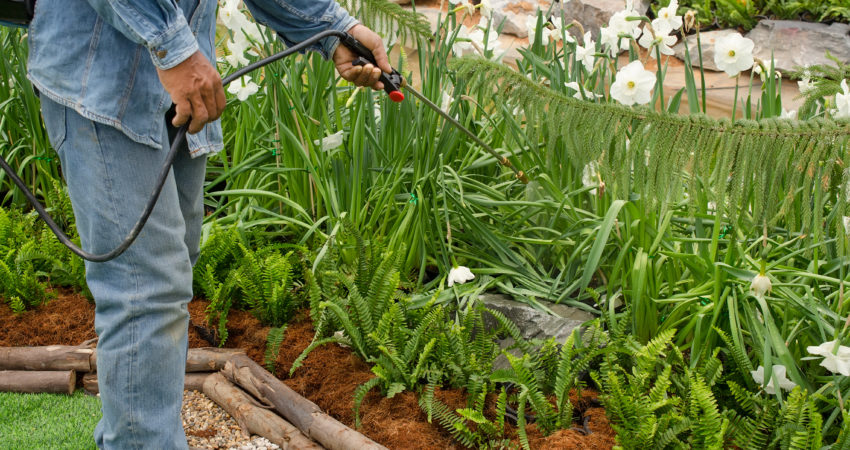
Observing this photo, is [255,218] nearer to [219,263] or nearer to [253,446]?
[219,263]

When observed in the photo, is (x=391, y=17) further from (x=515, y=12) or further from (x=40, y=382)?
(x=515, y=12)

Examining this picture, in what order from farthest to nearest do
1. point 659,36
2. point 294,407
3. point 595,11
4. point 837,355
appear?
point 595,11
point 659,36
point 294,407
point 837,355

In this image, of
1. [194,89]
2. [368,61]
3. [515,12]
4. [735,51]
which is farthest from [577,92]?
[515,12]

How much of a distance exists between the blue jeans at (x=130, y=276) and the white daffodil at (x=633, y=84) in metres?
1.35

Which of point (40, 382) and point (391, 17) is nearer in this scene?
point (40, 382)

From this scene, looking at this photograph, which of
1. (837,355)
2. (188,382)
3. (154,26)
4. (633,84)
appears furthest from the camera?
(188,382)

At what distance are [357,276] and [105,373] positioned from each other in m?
1.03

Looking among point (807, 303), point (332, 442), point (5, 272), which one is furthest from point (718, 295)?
point (5, 272)

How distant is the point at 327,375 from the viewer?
7.42ft

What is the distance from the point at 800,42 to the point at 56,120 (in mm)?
7003

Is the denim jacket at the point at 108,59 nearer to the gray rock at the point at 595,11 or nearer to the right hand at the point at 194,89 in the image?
the right hand at the point at 194,89

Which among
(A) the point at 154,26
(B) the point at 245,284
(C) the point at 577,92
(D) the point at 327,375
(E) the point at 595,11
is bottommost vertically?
(D) the point at 327,375

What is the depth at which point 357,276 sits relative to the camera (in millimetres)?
2453

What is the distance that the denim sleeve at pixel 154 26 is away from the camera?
4.22 ft
